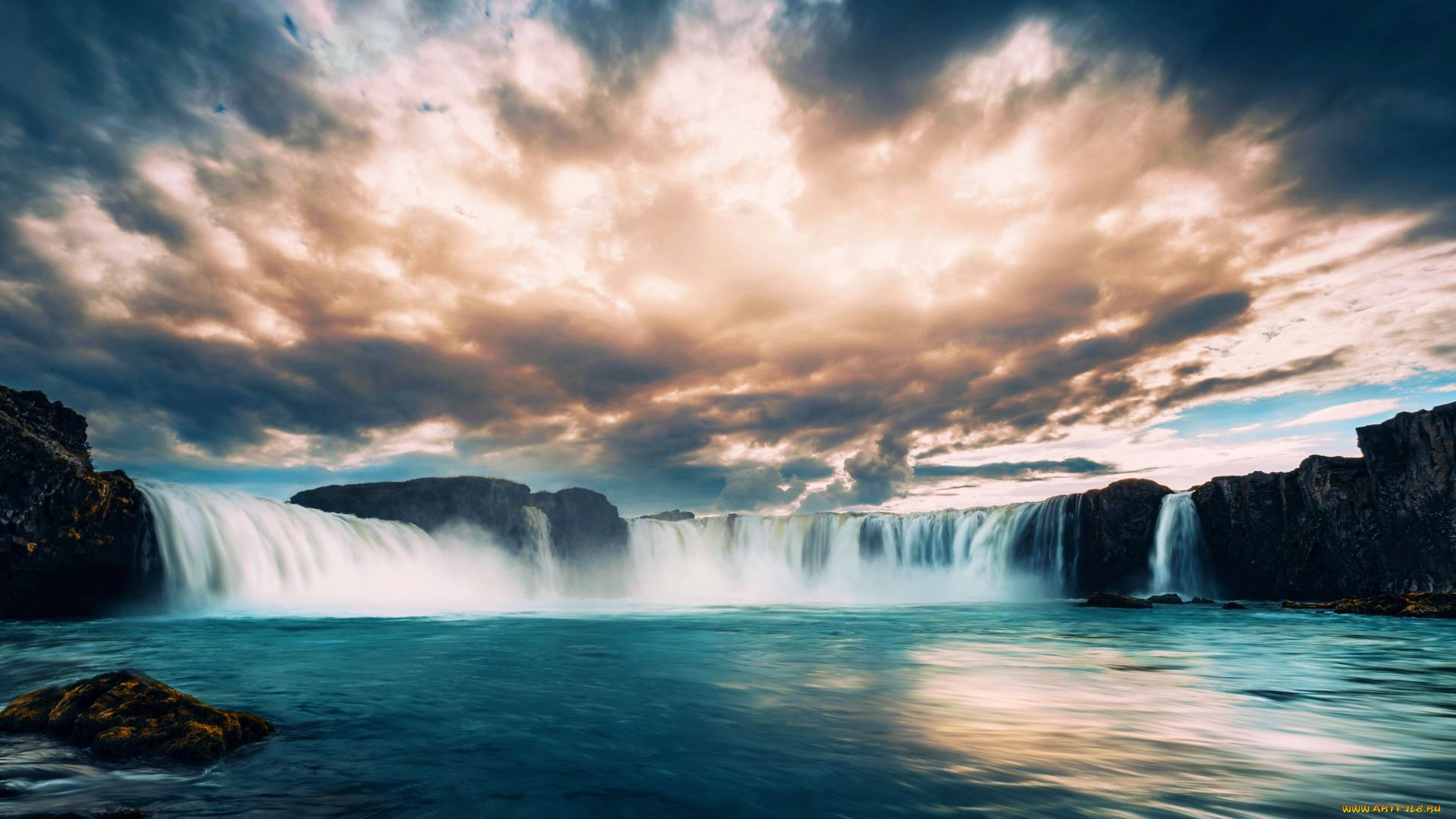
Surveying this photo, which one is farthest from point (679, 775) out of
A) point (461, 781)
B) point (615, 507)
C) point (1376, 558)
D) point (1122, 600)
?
point (615, 507)

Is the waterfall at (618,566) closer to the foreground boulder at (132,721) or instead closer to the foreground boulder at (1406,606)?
the foreground boulder at (1406,606)

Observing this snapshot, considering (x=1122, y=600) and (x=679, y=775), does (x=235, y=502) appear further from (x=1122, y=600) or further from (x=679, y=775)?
(x=1122, y=600)

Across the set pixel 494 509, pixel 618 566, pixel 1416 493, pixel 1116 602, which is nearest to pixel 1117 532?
pixel 1116 602

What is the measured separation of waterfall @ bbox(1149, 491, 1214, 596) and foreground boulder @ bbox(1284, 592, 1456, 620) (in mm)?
11253

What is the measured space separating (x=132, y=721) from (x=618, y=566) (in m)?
59.9

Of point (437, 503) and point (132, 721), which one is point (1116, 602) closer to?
point (132, 721)

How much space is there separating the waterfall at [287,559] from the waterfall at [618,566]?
7 cm

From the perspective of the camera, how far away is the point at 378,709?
7438 mm

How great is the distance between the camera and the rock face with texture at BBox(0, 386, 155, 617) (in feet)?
62.4

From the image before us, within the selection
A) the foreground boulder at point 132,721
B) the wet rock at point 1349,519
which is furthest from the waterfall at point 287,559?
the wet rock at point 1349,519

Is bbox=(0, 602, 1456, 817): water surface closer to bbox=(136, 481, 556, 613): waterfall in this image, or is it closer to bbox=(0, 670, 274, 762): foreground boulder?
bbox=(0, 670, 274, 762): foreground boulder

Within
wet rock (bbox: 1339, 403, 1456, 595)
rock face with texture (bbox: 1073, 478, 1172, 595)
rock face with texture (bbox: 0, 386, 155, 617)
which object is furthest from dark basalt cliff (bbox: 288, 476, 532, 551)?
wet rock (bbox: 1339, 403, 1456, 595)

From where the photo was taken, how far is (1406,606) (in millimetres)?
24500

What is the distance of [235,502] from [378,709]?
29363mm
